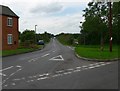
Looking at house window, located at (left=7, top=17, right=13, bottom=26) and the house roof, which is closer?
the house roof

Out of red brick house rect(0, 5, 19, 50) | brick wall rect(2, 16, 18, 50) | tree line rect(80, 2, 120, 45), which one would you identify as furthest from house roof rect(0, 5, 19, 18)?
tree line rect(80, 2, 120, 45)

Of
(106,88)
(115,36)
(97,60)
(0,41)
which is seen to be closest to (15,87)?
(106,88)

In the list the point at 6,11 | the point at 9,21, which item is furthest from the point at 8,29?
the point at 6,11

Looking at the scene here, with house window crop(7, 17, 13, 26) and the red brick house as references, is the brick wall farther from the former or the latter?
house window crop(7, 17, 13, 26)

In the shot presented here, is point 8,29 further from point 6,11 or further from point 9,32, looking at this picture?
point 6,11

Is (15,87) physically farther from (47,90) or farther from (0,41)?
(0,41)

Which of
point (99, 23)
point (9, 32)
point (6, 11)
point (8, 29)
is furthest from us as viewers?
point (99, 23)

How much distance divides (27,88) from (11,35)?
3597 cm

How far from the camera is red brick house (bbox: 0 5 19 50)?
43625mm

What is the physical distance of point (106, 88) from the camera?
10695 millimetres

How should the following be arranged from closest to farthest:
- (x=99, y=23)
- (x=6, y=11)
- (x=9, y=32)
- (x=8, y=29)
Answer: (x=8, y=29) → (x=9, y=32) → (x=6, y=11) → (x=99, y=23)

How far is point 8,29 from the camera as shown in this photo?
45125 millimetres

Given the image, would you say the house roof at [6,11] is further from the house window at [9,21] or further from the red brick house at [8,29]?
the house window at [9,21]

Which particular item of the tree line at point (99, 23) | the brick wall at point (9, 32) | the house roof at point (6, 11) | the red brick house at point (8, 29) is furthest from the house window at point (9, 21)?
the tree line at point (99, 23)
